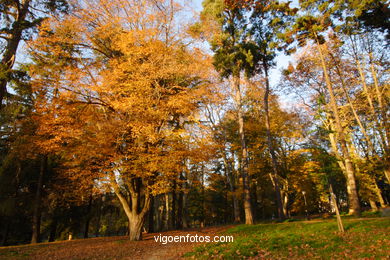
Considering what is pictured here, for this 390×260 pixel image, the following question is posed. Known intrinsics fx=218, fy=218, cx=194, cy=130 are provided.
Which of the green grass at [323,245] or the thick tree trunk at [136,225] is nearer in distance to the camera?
the green grass at [323,245]

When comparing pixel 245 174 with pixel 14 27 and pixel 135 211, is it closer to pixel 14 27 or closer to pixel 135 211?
pixel 135 211

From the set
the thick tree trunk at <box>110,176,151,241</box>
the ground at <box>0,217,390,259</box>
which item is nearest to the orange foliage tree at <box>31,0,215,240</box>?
the thick tree trunk at <box>110,176,151,241</box>

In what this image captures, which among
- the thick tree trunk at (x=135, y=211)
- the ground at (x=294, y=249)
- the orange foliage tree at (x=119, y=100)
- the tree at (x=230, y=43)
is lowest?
the ground at (x=294, y=249)

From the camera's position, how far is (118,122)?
12039mm

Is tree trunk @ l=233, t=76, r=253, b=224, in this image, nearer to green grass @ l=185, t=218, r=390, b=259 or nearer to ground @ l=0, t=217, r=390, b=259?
ground @ l=0, t=217, r=390, b=259

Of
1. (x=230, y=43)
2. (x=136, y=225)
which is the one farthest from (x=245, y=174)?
(x=230, y=43)

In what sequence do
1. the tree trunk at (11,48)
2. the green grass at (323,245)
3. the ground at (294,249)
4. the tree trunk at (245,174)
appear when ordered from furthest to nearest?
the tree trunk at (245,174) → the tree trunk at (11,48) → the ground at (294,249) → the green grass at (323,245)

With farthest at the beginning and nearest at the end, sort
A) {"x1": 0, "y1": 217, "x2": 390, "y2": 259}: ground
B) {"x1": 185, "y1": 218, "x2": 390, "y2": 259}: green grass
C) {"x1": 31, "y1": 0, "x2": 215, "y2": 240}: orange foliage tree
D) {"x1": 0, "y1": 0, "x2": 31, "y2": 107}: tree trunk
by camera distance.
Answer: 1. {"x1": 31, "y1": 0, "x2": 215, "y2": 240}: orange foliage tree
2. {"x1": 0, "y1": 0, "x2": 31, "y2": 107}: tree trunk
3. {"x1": 0, "y1": 217, "x2": 390, "y2": 259}: ground
4. {"x1": 185, "y1": 218, "x2": 390, "y2": 259}: green grass

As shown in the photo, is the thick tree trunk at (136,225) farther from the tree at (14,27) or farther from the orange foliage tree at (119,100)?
the tree at (14,27)

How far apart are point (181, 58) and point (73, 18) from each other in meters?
6.56

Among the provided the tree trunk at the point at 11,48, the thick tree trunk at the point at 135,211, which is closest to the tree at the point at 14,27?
the tree trunk at the point at 11,48

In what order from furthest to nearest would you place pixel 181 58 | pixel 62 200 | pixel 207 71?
pixel 62 200, pixel 207 71, pixel 181 58

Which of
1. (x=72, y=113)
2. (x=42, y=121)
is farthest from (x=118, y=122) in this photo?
(x=42, y=121)

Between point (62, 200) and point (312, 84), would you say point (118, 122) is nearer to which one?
point (62, 200)
